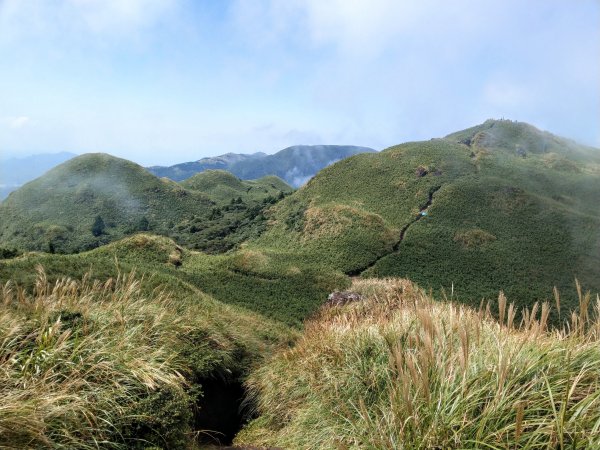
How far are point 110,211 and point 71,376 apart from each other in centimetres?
7329

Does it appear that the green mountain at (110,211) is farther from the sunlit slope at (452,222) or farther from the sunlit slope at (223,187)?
the sunlit slope at (452,222)

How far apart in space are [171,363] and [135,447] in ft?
4.28

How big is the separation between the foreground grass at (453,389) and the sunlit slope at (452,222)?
31.3 metres

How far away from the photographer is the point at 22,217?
67.5 meters

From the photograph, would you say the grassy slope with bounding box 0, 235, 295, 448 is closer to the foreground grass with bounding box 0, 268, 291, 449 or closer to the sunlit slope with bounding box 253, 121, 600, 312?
the foreground grass with bounding box 0, 268, 291, 449

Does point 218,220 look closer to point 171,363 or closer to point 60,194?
point 60,194

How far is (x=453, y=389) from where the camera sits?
3.02 m

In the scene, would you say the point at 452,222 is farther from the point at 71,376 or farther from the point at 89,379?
the point at 71,376

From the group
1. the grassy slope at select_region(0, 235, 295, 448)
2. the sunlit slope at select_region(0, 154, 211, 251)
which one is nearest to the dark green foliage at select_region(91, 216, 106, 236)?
Answer: the sunlit slope at select_region(0, 154, 211, 251)

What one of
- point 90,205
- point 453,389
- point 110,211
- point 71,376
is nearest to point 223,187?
point 110,211

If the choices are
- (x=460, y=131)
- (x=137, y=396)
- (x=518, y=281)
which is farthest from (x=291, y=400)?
(x=460, y=131)

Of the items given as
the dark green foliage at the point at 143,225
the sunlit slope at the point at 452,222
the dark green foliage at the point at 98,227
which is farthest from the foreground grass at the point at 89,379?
the dark green foliage at the point at 143,225

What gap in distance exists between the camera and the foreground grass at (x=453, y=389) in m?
2.60

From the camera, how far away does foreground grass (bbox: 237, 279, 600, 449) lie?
8.54 ft
